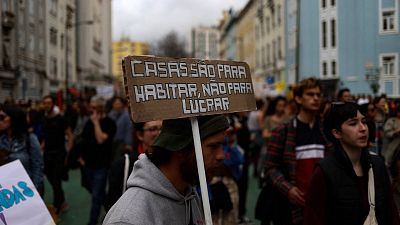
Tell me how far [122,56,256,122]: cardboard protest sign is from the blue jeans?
4396 mm

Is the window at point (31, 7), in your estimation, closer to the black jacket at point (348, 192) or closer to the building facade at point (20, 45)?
the building facade at point (20, 45)

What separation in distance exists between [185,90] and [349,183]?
1.39 meters

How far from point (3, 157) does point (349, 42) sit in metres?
4.91

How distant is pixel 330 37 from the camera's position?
700 cm

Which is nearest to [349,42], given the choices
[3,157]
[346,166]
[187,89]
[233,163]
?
[233,163]

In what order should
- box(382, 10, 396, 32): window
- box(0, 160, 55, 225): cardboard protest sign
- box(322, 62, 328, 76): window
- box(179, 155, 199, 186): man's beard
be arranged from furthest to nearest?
box(322, 62, 328, 76): window
box(382, 10, 396, 32): window
box(0, 160, 55, 225): cardboard protest sign
box(179, 155, 199, 186): man's beard

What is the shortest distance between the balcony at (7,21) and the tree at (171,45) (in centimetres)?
3868

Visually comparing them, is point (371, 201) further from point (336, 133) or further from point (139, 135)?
point (139, 135)

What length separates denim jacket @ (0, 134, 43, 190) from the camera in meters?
4.76

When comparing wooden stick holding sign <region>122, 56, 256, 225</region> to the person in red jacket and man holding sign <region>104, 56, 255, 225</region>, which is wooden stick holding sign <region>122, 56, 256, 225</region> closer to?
man holding sign <region>104, 56, 255, 225</region>

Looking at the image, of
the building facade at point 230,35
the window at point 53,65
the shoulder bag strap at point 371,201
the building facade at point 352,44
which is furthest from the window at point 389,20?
the building facade at point 230,35

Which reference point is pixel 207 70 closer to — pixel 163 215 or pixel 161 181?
A: pixel 161 181

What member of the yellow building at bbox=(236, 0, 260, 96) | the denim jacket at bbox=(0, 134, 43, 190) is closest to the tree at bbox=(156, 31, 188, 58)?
the yellow building at bbox=(236, 0, 260, 96)

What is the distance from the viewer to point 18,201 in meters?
3.09
